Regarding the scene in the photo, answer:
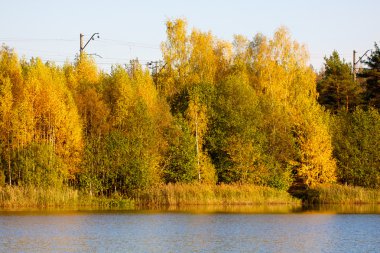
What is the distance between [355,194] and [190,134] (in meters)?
14.9

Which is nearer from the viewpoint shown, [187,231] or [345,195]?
[187,231]

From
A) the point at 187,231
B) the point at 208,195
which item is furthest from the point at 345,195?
the point at 187,231

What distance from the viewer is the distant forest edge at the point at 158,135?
61.0m

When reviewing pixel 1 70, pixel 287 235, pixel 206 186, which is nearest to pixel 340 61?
pixel 206 186

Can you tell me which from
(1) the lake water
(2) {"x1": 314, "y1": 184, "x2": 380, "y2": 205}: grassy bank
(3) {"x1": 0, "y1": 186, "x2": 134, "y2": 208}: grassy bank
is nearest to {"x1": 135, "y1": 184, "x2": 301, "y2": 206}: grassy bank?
(2) {"x1": 314, "y1": 184, "x2": 380, "y2": 205}: grassy bank

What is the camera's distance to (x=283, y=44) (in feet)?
267

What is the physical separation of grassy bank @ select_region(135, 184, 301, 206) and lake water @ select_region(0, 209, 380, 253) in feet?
16.6

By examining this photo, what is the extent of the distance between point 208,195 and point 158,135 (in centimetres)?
768

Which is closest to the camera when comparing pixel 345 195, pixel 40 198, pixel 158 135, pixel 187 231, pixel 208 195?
pixel 187 231

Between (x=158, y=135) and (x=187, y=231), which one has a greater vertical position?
(x=158, y=135)

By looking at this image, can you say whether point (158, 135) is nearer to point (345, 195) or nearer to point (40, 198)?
point (40, 198)

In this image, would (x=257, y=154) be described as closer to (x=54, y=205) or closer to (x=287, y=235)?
(x=54, y=205)

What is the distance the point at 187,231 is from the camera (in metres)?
42.3

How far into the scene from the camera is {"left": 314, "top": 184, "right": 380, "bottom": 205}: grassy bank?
63250 millimetres
